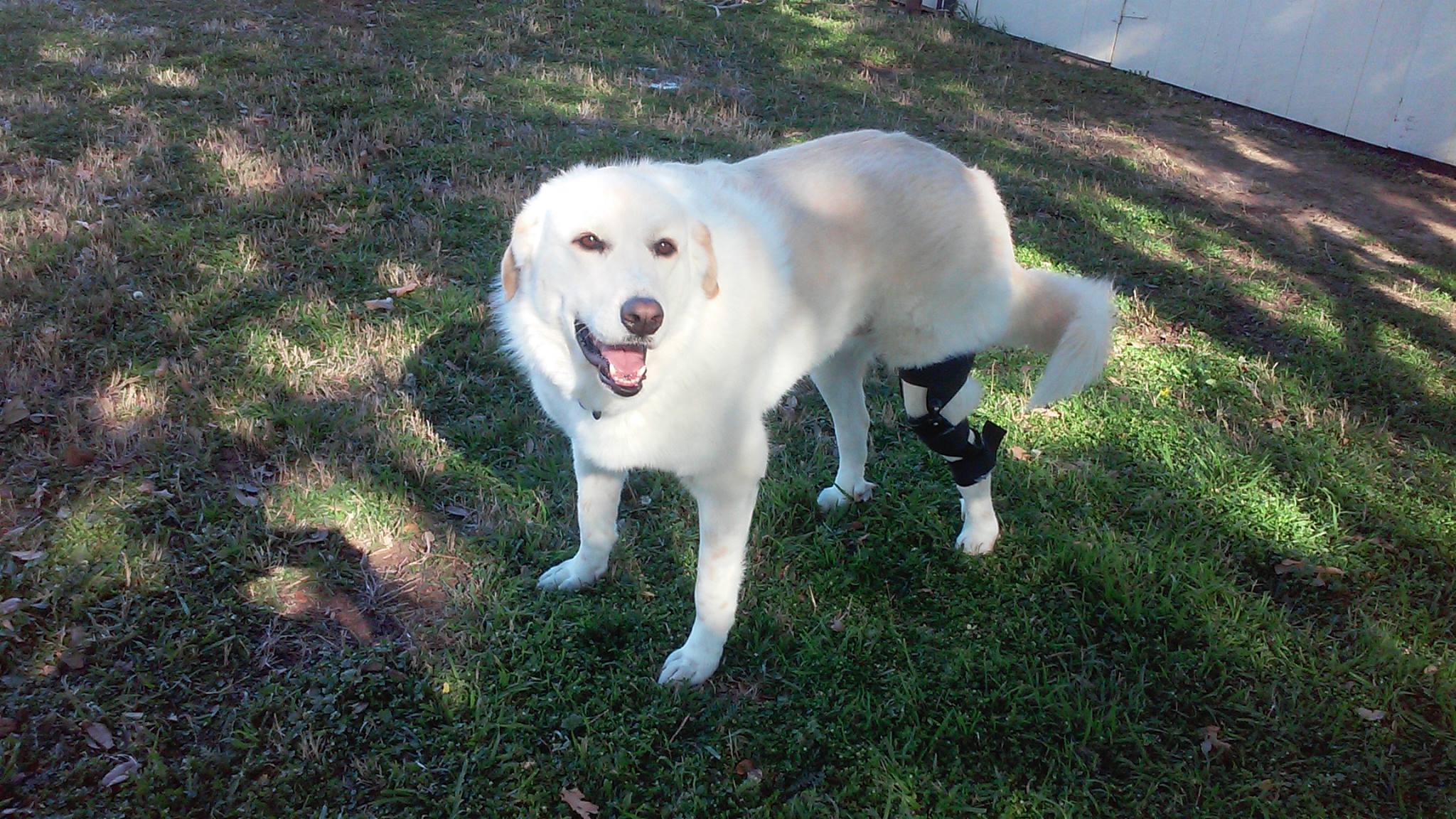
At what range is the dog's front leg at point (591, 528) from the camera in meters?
2.87

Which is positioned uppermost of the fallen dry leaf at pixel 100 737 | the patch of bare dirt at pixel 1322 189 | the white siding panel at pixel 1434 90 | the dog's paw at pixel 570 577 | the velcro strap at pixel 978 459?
the white siding panel at pixel 1434 90

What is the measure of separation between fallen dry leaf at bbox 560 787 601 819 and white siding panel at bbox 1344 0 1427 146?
30.4ft

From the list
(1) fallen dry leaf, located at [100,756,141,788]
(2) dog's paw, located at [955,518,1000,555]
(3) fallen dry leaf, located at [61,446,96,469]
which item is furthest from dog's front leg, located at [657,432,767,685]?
(3) fallen dry leaf, located at [61,446,96,469]

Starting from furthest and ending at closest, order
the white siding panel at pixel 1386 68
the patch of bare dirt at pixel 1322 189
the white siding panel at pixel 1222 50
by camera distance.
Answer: the white siding panel at pixel 1222 50
the white siding panel at pixel 1386 68
the patch of bare dirt at pixel 1322 189

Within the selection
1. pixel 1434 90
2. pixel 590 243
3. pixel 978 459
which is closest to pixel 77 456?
pixel 590 243

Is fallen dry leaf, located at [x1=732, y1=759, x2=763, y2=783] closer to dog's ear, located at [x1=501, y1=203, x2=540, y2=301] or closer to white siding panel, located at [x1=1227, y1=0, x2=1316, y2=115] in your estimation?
dog's ear, located at [x1=501, y1=203, x2=540, y2=301]

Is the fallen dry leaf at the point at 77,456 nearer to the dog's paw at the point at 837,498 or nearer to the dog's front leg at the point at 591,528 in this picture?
the dog's front leg at the point at 591,528

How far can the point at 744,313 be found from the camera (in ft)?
8.40

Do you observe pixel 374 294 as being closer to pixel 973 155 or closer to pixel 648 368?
pixel 648 368

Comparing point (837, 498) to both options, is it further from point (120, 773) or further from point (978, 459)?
point (120, 773)

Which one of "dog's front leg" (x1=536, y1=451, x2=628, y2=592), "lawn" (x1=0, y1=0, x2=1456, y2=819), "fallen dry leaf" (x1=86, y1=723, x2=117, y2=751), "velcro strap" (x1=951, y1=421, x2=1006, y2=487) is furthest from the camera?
"velcro strap" (x1=951, y1=421, x2=1006, y2=487)

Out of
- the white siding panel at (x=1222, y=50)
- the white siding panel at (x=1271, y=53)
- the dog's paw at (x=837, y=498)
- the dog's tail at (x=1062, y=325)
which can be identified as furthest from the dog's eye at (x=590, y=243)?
the white siding panel at (x=1222, y=50)

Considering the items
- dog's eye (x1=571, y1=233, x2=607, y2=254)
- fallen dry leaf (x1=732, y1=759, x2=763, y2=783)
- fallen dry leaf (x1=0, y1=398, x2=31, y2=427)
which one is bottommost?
fallen dry leaf (x1=732, y1=759, x2=763, y2=783)

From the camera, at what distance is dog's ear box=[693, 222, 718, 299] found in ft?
7.83
